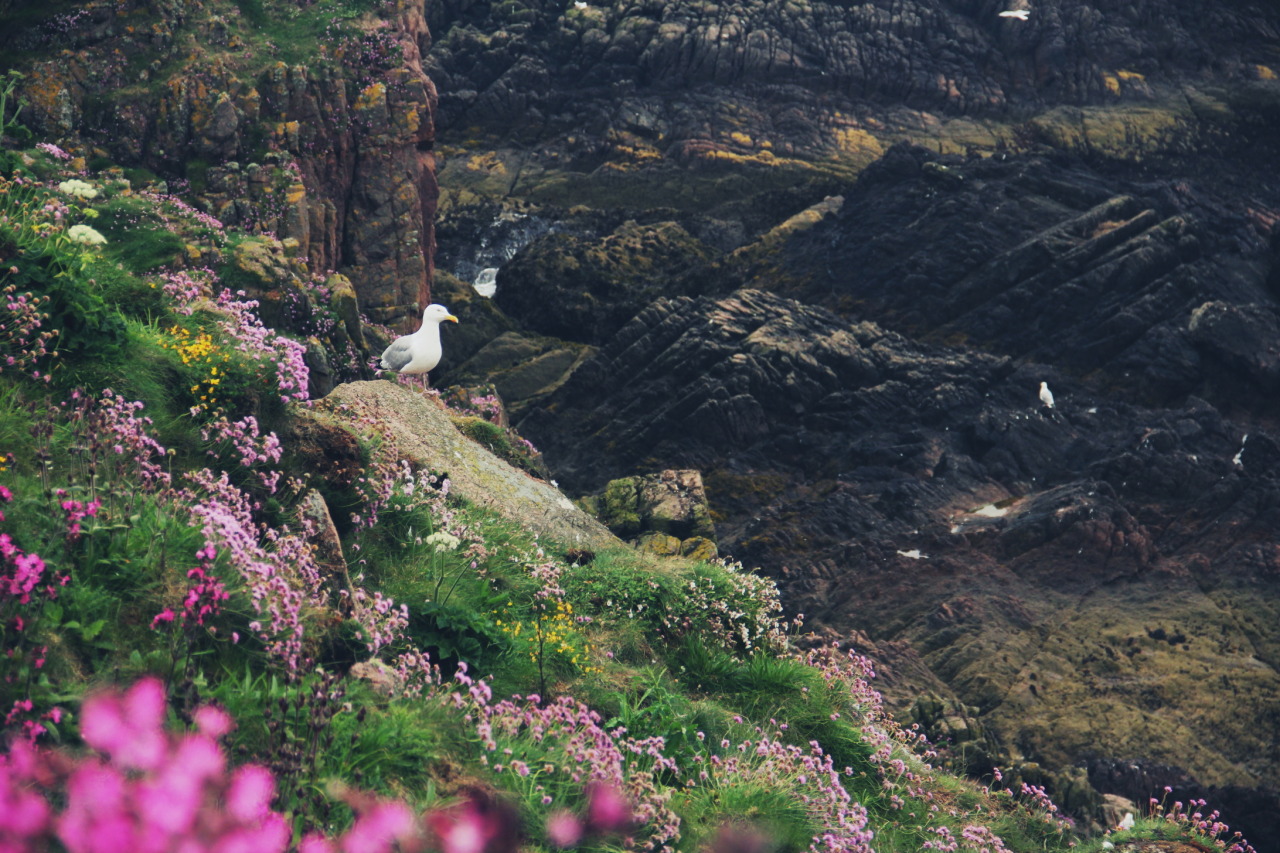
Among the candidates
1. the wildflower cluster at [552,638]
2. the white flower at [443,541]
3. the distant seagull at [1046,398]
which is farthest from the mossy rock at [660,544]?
the distant seagull at [1046,398]

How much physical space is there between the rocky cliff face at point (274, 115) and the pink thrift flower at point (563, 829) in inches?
510

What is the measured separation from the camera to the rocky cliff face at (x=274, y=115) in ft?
62.0

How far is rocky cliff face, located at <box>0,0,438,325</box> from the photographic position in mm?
18906

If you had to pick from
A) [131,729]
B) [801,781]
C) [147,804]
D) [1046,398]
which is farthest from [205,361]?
[1046,398]

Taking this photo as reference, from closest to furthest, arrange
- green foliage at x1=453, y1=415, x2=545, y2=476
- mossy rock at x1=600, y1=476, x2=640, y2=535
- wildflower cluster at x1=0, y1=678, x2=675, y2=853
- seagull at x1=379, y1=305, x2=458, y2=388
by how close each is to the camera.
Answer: wildflower cluster at x1=0, y1=678, x2=675, y2=853 → seagull at x1=379, y1=305, x2=458, y2=388 → green foliage at x1=453, y1=415, x2=545, y2=476 → mossy rock at x1=600, y1=476, x2=640, y2=535

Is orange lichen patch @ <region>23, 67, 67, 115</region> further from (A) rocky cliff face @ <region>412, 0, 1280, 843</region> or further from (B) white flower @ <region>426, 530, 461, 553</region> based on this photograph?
(B) white flower @ <region>426, 530, 461, 553</region>

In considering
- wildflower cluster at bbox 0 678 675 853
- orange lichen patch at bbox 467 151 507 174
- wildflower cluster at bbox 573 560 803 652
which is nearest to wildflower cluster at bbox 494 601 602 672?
wildflower cluster at bbox 573 560 803 652

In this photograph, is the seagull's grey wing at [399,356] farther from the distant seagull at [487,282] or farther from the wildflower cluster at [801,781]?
the distant seagull at [487,282]

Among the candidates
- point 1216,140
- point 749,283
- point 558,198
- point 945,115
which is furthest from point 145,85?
point 1216,140

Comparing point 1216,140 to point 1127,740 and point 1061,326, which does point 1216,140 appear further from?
point 1127,740

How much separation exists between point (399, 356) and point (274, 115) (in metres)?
11.9

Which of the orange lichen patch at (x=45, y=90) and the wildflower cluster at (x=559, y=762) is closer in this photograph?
the wildflower cluster at (x=559, y=762)

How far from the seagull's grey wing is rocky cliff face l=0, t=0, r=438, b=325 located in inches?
170

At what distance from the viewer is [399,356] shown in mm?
12406
